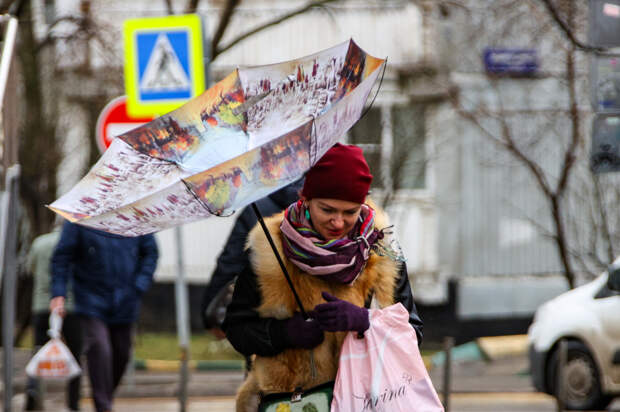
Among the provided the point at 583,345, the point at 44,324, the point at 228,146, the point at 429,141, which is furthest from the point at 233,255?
the point at 429,141

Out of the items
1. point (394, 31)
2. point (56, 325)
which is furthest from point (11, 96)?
point (394, 31)

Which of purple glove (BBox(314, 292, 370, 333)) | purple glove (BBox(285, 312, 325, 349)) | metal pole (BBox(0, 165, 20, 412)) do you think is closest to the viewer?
purple glove (BBox(314, 292, 370, 333))

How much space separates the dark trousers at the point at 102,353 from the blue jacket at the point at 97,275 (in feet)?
0.27

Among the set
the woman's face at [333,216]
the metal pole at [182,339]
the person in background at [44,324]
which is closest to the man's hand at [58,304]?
the person in background at [44,324]

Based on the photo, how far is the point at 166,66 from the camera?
8.37m

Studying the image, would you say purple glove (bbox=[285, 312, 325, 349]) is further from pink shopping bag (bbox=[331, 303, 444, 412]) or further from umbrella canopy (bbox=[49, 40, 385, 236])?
umbrella canopy (bbox=[49, 40, 385, 236])

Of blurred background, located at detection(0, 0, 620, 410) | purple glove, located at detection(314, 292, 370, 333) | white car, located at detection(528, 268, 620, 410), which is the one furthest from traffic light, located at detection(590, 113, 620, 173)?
purple glove, located at detection(314, 292, 370, 333)

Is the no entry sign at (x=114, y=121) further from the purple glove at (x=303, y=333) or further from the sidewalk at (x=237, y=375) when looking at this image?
the purple glove at (x=303, y=333)

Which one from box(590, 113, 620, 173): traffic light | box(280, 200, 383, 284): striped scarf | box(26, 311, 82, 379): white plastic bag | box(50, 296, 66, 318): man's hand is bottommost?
box(26, 311, 82, 379): white plastic bag

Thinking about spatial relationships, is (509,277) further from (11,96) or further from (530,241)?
(11,96)

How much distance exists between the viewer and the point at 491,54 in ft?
45.0

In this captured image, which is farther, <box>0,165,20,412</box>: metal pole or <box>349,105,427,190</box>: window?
<box>349,105,427,190</box>: window

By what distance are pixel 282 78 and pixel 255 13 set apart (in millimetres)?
14120

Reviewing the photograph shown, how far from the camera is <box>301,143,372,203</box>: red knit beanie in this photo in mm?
3381
